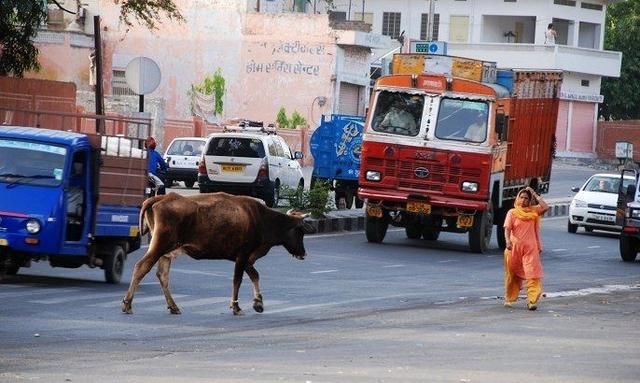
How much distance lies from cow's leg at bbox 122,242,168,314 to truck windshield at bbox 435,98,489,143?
44.0 feet

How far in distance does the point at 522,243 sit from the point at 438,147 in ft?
32.3

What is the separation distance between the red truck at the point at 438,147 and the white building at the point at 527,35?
179 ft

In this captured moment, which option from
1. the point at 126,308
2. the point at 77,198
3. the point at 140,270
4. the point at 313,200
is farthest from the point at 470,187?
the point at 126,308

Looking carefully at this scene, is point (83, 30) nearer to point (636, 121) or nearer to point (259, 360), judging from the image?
point (636, 121)

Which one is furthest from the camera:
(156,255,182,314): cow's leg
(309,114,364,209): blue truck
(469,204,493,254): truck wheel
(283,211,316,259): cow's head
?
(309,114,364,209): blue truck

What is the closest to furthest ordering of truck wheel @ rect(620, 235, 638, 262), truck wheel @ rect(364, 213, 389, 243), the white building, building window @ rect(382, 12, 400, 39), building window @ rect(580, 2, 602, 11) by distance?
truck wheel @ rect(364, 213, 389, 243)
truck wheel @ rect(620, 235, 638, 262)
the white building
building window @ rect(382, 12, 400, 39)
building window @ rect(580, 2, 602, 11)

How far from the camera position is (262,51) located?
6338 centimetres

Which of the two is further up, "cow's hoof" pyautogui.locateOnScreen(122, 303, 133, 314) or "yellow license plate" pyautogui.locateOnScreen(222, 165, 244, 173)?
"cow's hoof" pyautogui.locateOnScreen(122, 303, 133, 314)

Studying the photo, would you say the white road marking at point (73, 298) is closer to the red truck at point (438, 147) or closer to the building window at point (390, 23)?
the red truck at point (438, 147)

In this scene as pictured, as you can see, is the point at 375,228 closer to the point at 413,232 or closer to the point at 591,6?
the point at 413,232

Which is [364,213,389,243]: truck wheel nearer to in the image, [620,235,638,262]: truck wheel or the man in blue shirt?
the man in blue shirt

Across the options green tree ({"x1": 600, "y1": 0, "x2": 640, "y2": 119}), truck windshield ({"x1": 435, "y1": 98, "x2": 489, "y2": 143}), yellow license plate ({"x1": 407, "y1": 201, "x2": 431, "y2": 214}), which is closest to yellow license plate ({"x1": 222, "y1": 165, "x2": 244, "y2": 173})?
yellow license plate ({"x1": 407, "y1": 201, "x2": 431, "y2": 214})

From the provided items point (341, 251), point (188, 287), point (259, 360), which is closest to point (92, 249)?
point (188, 287)

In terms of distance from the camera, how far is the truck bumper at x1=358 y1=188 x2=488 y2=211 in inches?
1167
